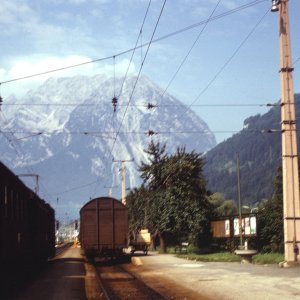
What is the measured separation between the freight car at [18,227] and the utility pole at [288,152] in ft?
38.8

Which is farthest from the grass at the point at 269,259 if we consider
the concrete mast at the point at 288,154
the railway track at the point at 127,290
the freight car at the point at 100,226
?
the railway track at the point at 127,290

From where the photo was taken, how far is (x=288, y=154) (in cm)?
2677

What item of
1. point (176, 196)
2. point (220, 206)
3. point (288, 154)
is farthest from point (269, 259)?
point (220, 206)

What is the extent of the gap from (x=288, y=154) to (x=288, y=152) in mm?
97

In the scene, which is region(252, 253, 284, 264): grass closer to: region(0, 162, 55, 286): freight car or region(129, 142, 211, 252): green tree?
region(0, 162, 55, 286): freight car

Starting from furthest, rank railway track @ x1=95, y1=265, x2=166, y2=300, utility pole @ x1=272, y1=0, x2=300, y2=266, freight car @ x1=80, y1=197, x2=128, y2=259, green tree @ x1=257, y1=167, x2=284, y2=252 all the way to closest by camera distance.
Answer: green tree @ x1=257, y1=167, x2=284, y2=252 < freight car @ x1=80, y1=197, x2=128, y2=259 < utility pole @ x1=272, y1=0, x2=300, y2=266 < railway track @ x1=95, y1=265, x2=166, y2=300

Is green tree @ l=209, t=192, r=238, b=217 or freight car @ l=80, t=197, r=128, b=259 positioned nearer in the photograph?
freight car @ l=80, t=197, r=128, b=259

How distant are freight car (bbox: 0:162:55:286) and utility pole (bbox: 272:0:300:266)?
11.8 meters

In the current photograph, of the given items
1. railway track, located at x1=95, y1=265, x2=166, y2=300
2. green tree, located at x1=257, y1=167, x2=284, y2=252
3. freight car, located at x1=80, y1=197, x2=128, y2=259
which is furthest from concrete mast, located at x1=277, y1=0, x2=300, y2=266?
freight car, located at x1=80, y1=197, x2=128, y2=259

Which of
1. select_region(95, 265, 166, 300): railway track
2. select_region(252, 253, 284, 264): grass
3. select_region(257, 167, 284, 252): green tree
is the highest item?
select_region(257, 167, 284, 252): green tree

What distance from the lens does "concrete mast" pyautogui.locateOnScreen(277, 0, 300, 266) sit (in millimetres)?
26141

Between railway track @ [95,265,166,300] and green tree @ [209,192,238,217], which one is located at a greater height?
green tree @ [209,192,238,217]

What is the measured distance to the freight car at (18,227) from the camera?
711 inches

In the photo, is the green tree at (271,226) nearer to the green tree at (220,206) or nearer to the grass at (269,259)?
the grass at (269,259)
